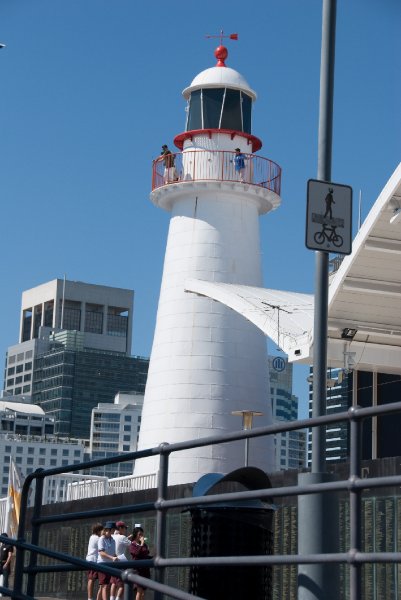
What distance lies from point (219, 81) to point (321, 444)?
29.0 m

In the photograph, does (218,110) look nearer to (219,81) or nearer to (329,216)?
(219,81)

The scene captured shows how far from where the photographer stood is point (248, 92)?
36.9 metres

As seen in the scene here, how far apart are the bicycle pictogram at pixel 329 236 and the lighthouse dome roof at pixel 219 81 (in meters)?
27.6

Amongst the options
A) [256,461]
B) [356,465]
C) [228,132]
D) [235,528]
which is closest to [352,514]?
[356,465]

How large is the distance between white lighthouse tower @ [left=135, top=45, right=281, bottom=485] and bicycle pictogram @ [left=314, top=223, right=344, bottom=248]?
22932 mm

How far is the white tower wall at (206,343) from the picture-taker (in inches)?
1304

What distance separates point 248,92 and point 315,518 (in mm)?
30005

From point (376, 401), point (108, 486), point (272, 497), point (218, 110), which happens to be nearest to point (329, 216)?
point (272, 497)

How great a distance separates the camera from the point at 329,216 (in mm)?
9586

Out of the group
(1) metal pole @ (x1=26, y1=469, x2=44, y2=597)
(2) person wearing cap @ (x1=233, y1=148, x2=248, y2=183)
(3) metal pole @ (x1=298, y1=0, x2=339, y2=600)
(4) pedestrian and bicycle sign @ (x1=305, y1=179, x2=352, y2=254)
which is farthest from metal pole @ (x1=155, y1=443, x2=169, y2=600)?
(2) person wearing cap @ (x1=233, y1=148, x2=248, y2=183)

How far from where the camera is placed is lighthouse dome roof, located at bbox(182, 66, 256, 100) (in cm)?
3653

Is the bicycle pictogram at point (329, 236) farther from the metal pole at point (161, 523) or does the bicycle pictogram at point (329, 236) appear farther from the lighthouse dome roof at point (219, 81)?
the lighthouse dome roof at point (219, 81)

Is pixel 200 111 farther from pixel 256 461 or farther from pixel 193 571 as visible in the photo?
pixel 193 571

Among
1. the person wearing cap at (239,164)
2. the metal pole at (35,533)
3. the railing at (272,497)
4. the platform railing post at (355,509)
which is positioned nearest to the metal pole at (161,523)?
the railing at (272,497)
